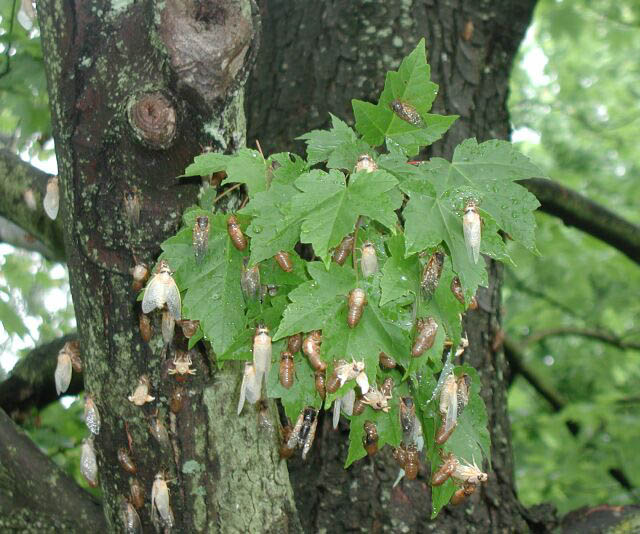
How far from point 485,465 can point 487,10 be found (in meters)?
1.72

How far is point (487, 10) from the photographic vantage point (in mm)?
2934

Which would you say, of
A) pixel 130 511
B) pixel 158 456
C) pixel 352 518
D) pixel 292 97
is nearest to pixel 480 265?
pixel 158 456

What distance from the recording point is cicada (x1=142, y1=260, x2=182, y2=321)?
5.29 ft

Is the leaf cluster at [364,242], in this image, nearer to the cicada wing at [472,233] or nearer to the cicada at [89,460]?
the cicada wing at [472,233]

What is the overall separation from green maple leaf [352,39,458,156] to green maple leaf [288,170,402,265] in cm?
21

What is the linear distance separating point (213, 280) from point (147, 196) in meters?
0.25

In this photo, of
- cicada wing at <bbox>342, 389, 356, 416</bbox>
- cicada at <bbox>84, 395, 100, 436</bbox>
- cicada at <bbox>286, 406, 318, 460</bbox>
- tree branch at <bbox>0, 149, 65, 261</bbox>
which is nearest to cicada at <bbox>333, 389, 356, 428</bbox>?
cicada wing at <bbox>342, 389, 356, 416</bbox>

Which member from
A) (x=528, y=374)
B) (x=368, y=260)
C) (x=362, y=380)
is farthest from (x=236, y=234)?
(x=528, y=374)

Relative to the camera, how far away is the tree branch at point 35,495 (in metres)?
1.95

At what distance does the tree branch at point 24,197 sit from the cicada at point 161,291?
963mm

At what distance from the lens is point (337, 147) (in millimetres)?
1631

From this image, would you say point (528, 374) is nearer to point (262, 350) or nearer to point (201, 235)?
point (262, 350)

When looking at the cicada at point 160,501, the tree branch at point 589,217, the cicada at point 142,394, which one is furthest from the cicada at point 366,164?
the tree branch at point 589,217

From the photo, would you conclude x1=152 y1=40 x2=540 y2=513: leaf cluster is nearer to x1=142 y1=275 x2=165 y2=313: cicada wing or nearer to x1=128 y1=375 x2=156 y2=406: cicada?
x1=142 y1=275 x2=165 y2=313: cicada wing
